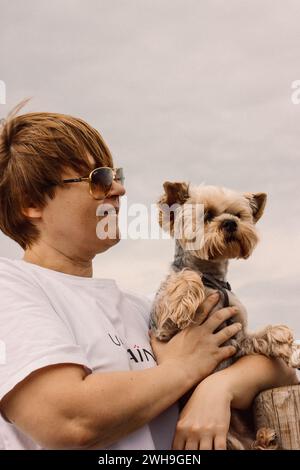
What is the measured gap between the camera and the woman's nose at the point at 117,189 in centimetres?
421

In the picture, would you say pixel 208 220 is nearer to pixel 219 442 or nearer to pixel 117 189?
pixel 117 189

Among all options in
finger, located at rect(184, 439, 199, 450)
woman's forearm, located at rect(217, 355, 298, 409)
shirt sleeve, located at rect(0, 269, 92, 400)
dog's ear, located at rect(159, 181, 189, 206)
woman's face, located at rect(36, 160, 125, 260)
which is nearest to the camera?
shirt sleeve, located at rect(0, 269, 92, 400)

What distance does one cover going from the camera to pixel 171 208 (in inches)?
191

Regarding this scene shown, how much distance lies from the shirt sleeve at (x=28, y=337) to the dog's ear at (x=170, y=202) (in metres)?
1.58

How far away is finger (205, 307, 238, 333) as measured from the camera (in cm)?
426

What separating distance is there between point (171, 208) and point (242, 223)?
1.91 ft

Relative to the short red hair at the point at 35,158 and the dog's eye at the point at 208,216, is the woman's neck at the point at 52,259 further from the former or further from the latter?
the dog's eye at the point at 208,216

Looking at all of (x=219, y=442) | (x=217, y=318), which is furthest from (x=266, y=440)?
(x=217, y=318)

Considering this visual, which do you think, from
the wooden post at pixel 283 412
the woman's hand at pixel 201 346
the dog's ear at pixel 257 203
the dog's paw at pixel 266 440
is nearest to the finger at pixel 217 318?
the woman's hand at pixel 201 346

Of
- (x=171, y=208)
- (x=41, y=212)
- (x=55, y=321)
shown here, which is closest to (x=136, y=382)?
(x=55, y=321)

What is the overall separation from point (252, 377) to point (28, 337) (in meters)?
1.66

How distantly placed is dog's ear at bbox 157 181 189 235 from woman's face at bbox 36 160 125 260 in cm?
74

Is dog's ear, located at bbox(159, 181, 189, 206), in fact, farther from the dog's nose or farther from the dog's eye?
the dog's nose

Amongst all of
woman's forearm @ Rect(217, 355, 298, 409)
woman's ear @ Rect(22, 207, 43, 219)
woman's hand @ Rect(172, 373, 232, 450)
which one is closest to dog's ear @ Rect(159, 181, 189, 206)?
woman's ear @ Rect(22, 207, 43, 219)
